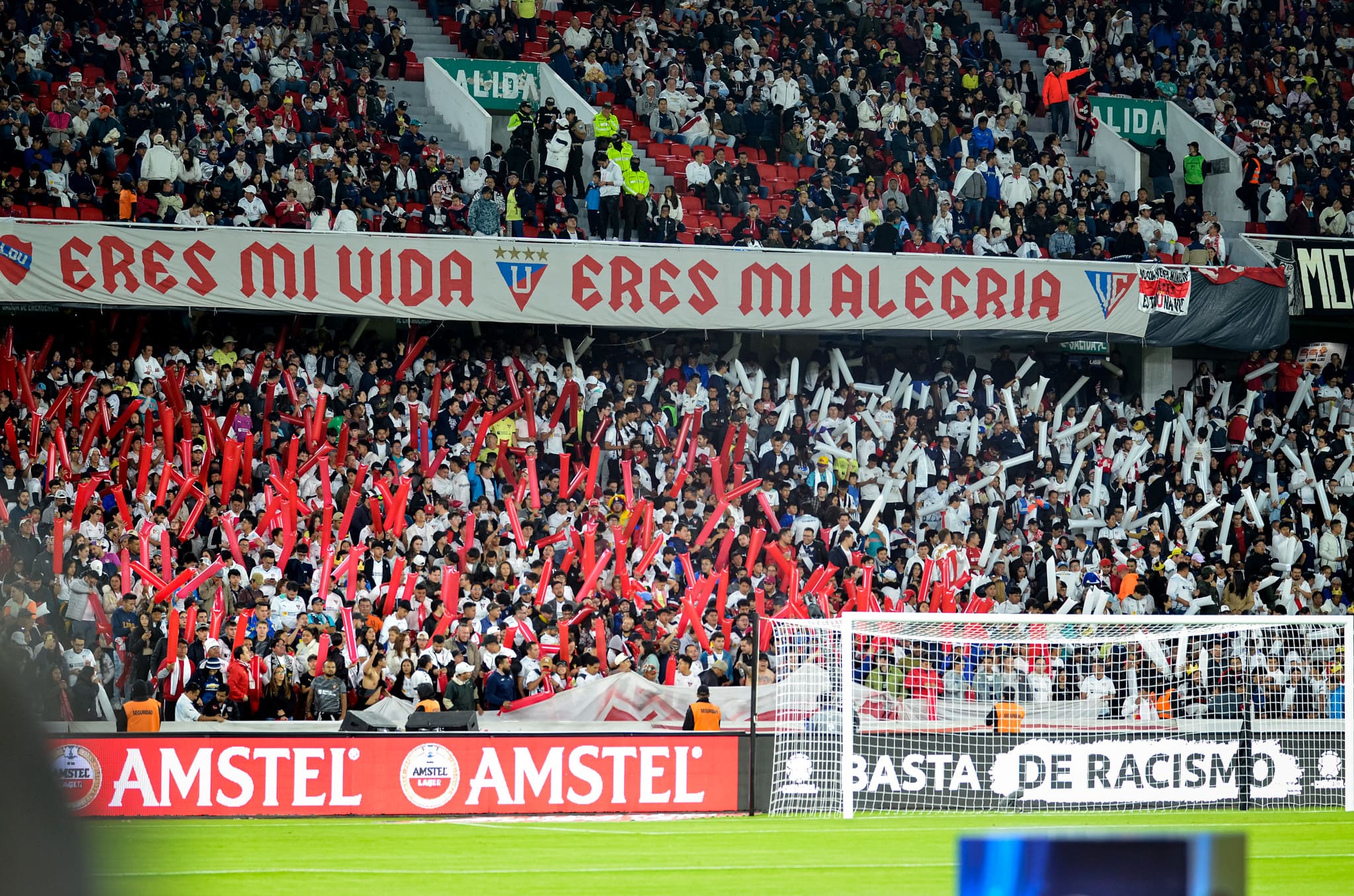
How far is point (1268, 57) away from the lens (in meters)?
31.7

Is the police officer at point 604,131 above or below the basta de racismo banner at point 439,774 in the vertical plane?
above

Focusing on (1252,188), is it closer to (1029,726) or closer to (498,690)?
(1029,726)

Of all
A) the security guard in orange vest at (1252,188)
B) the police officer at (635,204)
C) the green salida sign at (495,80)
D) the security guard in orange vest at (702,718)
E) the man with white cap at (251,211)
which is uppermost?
the green salida sign at (495,80)

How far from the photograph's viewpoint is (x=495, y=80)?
2817 centimetres

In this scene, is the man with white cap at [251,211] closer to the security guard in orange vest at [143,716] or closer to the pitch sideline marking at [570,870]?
the security guard in orange vest at [143,716]

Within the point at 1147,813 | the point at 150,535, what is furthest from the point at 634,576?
the point at 1147,813

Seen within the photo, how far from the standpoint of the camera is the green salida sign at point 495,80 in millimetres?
28109

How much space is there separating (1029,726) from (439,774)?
532 cm

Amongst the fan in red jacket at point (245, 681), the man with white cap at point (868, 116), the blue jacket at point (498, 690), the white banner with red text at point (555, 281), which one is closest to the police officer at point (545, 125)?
the white banner with red text at point (555, 281)

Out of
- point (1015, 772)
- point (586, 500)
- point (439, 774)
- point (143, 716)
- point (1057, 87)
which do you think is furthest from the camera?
point (1057, 87)

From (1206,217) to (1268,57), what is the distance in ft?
20.6

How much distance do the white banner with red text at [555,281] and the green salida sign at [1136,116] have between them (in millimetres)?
6698

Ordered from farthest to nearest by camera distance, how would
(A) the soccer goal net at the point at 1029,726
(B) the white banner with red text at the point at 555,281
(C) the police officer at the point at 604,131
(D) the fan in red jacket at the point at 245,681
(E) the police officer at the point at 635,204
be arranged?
(C) the police officer at the point at 604,131 → (E) the police officer at the point at 635,204 → (B) the white banner with red text at the point at 555,281 → (D) the fan in red jacket at the point at 245,681 → (A) the soccer goal net at the point at 1029,726

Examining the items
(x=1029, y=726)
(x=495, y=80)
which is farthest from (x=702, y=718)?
(x=495, y=80)
